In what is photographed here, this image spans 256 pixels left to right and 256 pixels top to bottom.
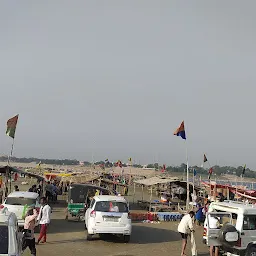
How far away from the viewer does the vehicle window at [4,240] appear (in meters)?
6.15

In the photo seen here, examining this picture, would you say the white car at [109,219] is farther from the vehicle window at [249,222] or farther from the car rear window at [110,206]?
the vehicle window at [249,222]

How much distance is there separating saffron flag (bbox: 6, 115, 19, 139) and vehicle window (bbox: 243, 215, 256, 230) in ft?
47.7

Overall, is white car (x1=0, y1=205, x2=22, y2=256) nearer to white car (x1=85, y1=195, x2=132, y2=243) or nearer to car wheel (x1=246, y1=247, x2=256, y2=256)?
white car (x1=85, y1=195, x2=132, y2=243)

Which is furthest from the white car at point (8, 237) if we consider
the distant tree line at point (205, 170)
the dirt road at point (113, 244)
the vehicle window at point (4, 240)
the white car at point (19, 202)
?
the distant tree line at point (205, 170)

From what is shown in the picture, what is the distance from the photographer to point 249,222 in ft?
33.8

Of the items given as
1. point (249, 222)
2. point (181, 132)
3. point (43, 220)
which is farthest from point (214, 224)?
point (181, 132)

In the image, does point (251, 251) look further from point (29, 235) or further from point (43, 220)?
point (43, 220)

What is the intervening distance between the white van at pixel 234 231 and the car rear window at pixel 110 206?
11.2 ft

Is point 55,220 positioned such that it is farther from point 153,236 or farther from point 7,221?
point 7,221

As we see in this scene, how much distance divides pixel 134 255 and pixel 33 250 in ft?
10.5

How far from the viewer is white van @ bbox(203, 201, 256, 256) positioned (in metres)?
9.81

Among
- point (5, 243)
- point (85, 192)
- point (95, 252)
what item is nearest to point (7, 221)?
point (5, 243)

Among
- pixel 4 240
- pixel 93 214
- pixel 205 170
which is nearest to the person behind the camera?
pixel 4 240

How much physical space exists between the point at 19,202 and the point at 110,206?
4.08 m
